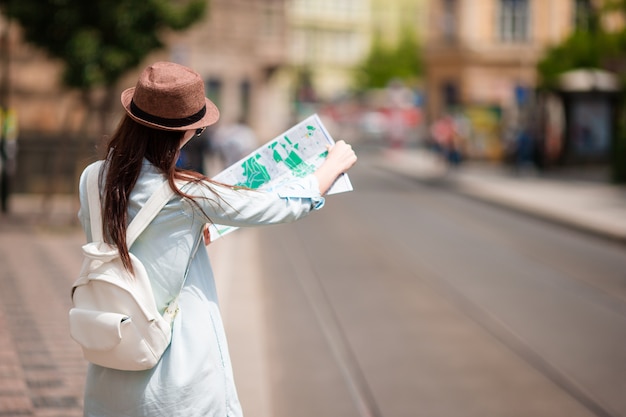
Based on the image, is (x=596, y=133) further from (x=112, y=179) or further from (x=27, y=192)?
(x=112, y=179)

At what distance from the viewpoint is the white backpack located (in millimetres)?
2957

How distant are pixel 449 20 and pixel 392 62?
36169mm

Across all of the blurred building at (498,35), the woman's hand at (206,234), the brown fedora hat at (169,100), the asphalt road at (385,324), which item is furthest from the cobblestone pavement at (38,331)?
the blurred building at (498,35)

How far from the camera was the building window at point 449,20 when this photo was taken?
55.4 metres

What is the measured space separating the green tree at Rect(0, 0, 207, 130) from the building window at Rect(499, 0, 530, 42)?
40092 millimetres

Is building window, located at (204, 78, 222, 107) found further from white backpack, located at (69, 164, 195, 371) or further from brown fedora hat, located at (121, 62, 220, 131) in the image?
white backpack, located at (69, 164, 195, 371)

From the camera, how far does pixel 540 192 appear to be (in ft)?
Result: 82.9

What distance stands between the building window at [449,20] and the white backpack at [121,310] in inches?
2111

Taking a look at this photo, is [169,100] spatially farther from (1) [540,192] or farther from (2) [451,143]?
(2) [451,143]

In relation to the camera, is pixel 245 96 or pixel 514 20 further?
pixel 514 20

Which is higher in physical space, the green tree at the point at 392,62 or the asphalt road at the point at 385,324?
the asphalt road at the point at 385,324

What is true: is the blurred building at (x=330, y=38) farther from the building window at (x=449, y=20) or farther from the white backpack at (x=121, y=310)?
the white backpack at (x=121, y=310)

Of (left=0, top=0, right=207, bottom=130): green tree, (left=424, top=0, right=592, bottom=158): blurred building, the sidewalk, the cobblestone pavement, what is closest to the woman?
the cobblestone pavement

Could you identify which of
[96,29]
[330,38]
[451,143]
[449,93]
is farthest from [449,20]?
[330,38]
